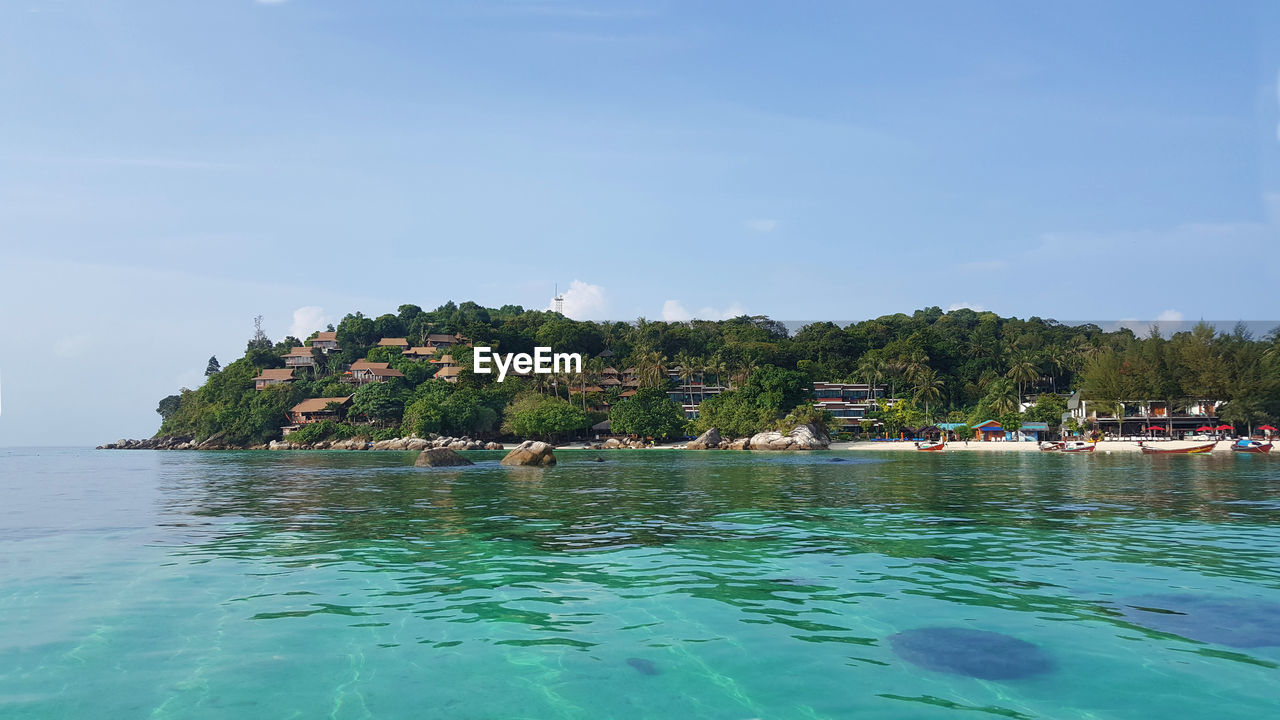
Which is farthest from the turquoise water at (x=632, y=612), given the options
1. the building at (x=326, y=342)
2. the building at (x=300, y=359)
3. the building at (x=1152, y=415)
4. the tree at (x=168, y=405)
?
the tree at (x=168, y=405)

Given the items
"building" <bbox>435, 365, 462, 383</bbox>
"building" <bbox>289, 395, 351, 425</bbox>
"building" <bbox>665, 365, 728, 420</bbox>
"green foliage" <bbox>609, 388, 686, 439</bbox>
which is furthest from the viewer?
"building" <bbox>665, 365, 728, 420</bbox>

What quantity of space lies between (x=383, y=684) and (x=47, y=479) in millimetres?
43666

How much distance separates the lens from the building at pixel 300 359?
140375 millimetres

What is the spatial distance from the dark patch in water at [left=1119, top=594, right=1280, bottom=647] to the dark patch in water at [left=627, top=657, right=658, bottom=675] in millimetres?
5669

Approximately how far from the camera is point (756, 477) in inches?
1467

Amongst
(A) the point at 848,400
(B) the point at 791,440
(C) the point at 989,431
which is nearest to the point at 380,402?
(B) the point at 791,440

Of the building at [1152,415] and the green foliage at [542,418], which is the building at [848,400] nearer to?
the building at [1152,415]

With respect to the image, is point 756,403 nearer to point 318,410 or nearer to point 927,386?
point 927,386

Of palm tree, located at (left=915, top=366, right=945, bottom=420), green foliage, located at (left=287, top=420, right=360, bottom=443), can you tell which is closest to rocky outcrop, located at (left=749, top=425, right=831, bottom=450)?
palm tree, located at (left=915, top=366, right=945, bottom=420)

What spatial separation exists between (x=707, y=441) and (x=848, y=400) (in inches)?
1409

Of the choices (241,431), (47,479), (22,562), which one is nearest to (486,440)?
(241,431)

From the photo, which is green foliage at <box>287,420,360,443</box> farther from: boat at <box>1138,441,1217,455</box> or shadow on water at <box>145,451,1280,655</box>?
boat at <box>1138,441,1217,455</box>

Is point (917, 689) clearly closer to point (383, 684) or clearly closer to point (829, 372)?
point (383, 684)

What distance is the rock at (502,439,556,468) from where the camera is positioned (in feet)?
150
